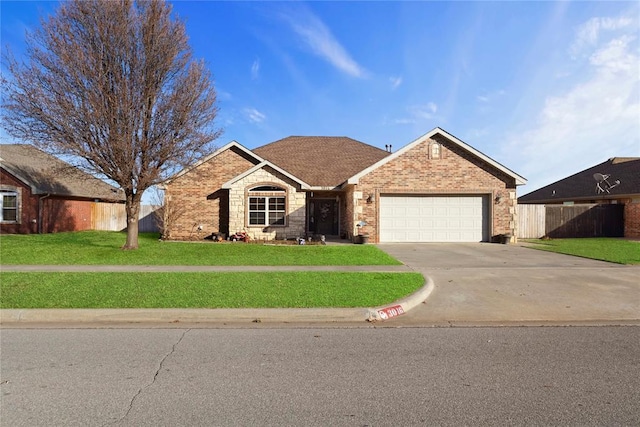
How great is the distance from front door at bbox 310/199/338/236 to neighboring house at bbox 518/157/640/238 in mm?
12525

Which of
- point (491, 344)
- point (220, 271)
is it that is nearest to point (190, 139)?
point (220, 271)

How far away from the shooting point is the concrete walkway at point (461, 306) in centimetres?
585

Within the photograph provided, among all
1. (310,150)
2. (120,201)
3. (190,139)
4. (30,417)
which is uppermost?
(310,150)

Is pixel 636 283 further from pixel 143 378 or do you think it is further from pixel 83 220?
pixel 83 220

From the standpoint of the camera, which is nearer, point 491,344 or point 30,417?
point 30,417

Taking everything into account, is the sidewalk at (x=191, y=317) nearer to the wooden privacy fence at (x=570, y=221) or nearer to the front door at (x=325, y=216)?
the front door at (x=325, y=216)

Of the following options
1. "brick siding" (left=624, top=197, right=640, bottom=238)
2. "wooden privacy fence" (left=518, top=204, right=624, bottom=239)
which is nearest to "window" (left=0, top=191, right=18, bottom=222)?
"wooden privacy fence" (left=518, top=204, right=624, bottom=239)

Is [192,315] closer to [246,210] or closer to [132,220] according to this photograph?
[132,220]

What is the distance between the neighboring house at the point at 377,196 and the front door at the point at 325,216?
2.16ft

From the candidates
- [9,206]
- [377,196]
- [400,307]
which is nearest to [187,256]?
[400,307]

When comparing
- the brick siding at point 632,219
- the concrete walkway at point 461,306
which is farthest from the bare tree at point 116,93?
the brick siding at point 632,219

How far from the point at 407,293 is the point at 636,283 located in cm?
582

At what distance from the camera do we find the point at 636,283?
27.3 feet

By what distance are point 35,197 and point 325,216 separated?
17023 millimetres
